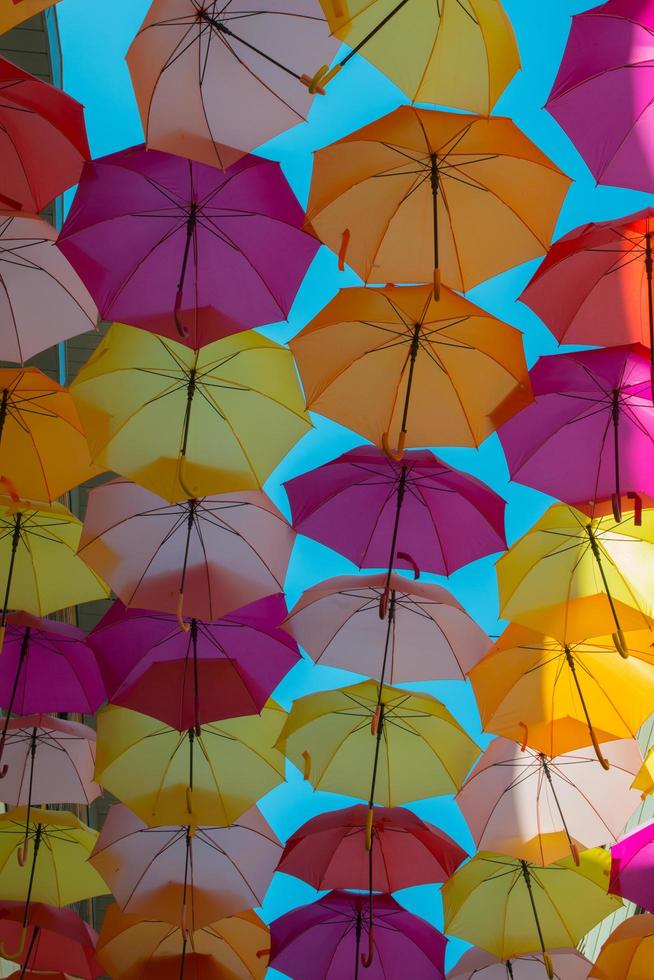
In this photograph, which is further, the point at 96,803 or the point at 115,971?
the point at 96,803

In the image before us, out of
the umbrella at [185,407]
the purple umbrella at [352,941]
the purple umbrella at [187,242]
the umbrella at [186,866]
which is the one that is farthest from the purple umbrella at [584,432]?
the purple umbrella at [352,941]

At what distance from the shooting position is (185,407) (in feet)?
22.6

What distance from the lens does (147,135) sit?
Answer: 559 cm

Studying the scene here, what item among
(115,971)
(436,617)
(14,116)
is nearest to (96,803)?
(115,971)

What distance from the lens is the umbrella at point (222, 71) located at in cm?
548

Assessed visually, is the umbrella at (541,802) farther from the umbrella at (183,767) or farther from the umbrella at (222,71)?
the umbrella at (222,71)

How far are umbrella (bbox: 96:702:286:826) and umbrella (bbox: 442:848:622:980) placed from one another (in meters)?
1.82

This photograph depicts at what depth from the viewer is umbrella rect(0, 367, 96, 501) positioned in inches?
272

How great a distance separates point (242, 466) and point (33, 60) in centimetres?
397

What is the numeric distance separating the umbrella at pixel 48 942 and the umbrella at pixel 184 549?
3.05m

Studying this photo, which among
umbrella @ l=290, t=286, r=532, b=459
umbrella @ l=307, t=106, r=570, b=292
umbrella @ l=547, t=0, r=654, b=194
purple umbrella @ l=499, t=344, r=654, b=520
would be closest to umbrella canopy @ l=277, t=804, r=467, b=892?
purple umbrella @ l=499, t=344, r=654, b=520

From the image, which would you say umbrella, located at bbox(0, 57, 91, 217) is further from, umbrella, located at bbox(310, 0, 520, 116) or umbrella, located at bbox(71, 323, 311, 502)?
umbrella, located at bbox(310, 0, 520, 116)

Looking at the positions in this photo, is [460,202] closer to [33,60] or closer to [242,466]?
[242,466]

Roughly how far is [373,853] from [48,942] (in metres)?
2.61
